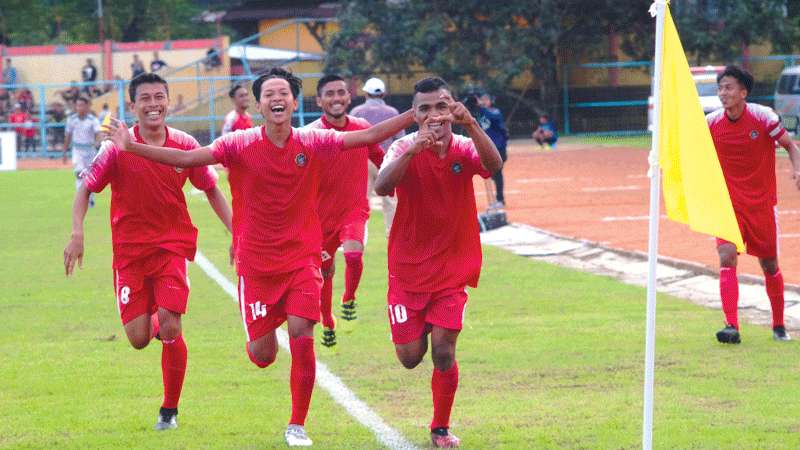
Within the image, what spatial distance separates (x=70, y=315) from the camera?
13820 millimetres

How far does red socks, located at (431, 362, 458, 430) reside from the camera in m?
7.79

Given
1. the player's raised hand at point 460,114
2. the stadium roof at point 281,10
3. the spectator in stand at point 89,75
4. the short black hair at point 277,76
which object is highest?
the stadium roof at point 281,10

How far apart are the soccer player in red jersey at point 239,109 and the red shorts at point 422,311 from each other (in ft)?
35.3

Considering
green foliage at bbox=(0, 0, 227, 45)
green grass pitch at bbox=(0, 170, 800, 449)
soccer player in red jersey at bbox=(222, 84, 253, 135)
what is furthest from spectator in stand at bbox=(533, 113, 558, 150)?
green grass pitch at bbox=(0, 170, 800, 449)

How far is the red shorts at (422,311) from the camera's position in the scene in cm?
782

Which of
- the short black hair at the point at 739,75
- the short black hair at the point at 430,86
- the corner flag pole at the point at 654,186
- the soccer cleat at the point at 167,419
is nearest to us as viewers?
the corner flag pole at the point at 654,186

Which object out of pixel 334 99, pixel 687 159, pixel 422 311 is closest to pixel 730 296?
pixel 334 99

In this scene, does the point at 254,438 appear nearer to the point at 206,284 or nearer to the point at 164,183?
the point at 164,183

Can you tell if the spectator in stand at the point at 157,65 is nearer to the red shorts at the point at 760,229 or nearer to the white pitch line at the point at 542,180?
the white pitch line at the point at 542,180

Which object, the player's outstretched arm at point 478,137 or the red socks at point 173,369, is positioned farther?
the red socks at point 173,369

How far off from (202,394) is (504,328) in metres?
3.62

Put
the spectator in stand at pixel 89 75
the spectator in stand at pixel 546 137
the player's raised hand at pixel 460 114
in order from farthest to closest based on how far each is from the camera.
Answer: the spectator in stand at pixel 89 75 < the spectator in stand at pixel 546 137 < the player's raised hand at pixel 460 114

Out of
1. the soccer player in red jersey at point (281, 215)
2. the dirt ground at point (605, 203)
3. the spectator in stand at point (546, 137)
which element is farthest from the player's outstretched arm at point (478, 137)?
the spectator in stand at point (546, 137)

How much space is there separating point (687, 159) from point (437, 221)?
1.92m
